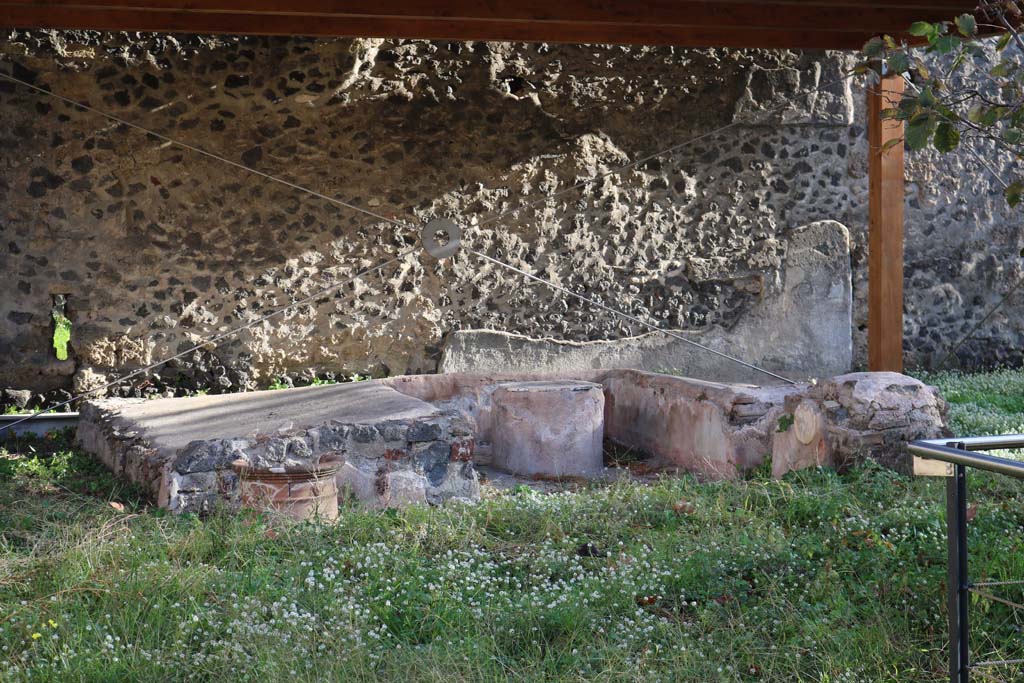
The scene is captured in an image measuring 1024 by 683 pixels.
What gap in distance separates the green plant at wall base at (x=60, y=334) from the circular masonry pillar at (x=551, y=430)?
380 cm

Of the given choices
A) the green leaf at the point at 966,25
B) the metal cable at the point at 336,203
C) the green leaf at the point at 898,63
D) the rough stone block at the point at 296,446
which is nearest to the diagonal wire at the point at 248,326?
the metal cable at the point at 336,203

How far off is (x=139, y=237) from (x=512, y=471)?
3912 millimetres

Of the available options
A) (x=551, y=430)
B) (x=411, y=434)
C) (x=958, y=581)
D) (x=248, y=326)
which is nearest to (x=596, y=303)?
(x=551, y=430)

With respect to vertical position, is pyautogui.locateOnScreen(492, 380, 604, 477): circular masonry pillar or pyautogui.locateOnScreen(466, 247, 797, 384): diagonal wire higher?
pyautogui.locateOnScreen(466, 247, 797, 384): diagonal wire

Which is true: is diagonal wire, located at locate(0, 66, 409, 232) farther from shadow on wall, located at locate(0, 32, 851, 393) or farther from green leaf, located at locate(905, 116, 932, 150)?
green leaf, located at locate(905, 116, 932, 150)

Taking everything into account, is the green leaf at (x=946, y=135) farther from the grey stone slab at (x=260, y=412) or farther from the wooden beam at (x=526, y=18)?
the wooden beam at (x=526, y=18)

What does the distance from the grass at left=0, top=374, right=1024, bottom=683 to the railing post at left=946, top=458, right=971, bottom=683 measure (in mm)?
578

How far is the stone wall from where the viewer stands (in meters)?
7.91

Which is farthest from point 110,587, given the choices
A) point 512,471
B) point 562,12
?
point 562,12

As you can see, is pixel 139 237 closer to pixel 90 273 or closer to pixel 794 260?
pixel 90 273

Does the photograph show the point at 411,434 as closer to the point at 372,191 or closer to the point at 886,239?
the point at 372,191

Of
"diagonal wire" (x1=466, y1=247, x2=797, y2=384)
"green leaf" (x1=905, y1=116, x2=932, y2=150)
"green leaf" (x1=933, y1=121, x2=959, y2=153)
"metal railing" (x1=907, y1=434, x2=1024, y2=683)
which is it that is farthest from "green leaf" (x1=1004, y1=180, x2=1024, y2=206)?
"diagonal wire" (x1=466, y1=247, x2=797, y2=384)

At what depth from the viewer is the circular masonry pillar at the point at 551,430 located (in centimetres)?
643

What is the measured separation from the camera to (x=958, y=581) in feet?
7.39
